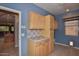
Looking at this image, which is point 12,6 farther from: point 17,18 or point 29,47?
point 29,47

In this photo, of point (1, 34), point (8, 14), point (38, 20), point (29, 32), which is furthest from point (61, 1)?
point (1, 34)

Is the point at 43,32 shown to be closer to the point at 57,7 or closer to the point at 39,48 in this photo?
the point at 39,48

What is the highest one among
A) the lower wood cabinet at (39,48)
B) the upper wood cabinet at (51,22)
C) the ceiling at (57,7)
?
the ceiling at (57,7)

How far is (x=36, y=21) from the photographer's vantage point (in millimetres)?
1610

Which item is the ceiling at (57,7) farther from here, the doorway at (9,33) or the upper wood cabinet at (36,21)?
the doorway at (9,33)

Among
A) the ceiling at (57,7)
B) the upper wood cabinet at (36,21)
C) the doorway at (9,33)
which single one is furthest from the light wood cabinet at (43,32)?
the doorway at (9,33)

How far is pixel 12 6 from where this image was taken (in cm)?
A: 151

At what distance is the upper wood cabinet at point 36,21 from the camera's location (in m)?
1.58

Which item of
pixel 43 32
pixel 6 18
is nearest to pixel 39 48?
pixel 43 32

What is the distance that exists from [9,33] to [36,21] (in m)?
0.42

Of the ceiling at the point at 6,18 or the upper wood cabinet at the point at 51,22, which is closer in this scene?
the ceiling at the point at 6,18

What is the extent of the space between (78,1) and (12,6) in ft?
3.07

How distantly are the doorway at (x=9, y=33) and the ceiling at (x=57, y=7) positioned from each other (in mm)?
418

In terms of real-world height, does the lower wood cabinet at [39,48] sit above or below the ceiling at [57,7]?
below
